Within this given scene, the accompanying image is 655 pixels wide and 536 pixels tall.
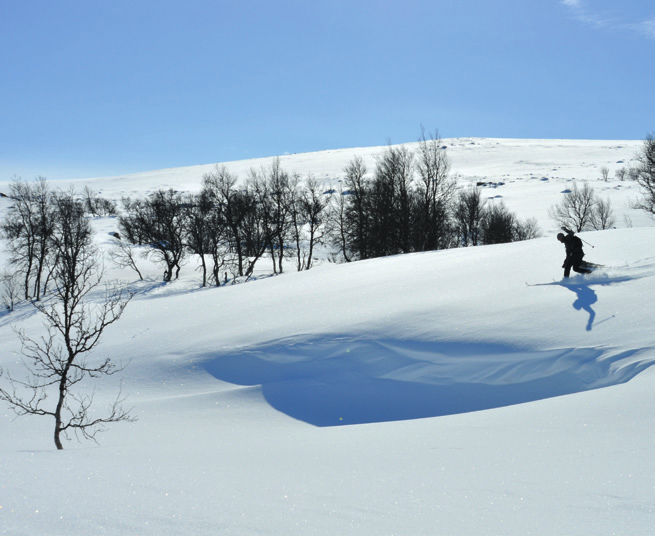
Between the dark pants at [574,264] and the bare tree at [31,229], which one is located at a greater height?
the bare tree at [31,229]

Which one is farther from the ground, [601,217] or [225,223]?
[225,223]

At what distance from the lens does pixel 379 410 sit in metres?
8.33

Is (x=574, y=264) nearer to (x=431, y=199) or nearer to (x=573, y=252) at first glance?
(x=573, y=252)

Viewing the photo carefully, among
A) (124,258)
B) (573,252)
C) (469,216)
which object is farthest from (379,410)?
(469,216)

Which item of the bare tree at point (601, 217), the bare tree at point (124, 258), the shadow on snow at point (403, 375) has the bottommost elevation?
the shadow on snow at point (403, 375)

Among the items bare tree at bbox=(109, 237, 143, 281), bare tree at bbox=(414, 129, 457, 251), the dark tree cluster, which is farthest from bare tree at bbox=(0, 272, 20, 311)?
bare tree at bbox=(414, 129, 457, 251)

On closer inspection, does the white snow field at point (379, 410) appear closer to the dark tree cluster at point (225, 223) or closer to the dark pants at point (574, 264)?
the dark pants at point (574, 264)

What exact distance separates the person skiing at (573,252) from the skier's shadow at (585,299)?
0.71 metres

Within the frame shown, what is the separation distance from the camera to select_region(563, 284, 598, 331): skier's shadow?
9.17 meters

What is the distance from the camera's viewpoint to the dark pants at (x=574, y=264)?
11227 mm

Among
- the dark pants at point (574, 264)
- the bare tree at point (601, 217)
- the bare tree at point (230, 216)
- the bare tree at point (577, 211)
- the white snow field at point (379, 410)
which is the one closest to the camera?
the white snow field at point (379, 410)

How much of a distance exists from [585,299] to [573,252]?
5.77 feet

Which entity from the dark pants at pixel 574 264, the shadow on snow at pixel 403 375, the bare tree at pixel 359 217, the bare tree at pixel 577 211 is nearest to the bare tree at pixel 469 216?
the bare tree at pixel 577 211

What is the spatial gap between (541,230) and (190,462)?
54.9m
